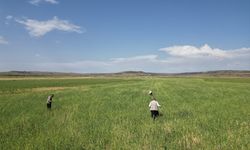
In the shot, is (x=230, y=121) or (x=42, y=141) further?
(x=230, y=121)

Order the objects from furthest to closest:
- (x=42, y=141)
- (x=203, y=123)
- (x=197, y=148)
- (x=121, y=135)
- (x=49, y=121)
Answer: (x=49, y=121) < (x=203, y=123) < (x=121, y=135) < (x=42, y=141) < (x=197, y=148)

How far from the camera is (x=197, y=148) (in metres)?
9.99

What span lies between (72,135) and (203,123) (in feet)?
20.9

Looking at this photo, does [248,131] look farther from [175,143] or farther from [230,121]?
[175,143]

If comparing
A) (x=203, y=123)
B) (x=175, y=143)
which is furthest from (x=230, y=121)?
(x=175, y=143)

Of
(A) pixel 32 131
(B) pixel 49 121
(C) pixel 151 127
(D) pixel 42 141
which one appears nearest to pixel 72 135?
(D) pixel 42 141

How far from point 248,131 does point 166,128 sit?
11.1 ft

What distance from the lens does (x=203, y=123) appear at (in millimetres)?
14781

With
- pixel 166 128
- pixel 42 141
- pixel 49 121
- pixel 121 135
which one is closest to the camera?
pixel 42 141

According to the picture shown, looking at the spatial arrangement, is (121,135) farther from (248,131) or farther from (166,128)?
(248,131)

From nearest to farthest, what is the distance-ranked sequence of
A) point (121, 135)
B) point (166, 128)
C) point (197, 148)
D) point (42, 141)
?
point (197, 148), point (42, 141), point (121, 135), point (166, 128)

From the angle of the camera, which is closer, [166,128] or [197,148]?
[197,148]

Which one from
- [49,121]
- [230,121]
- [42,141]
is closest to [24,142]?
[42,141]

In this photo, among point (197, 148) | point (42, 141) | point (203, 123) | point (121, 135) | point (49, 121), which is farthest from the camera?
point (49, 121)
